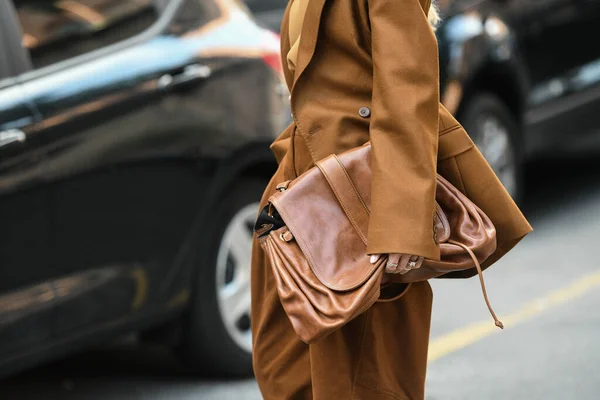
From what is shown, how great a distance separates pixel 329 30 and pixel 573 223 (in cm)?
479

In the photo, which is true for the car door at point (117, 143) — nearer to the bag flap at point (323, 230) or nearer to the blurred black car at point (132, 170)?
the blurred black car at point (132, 170)

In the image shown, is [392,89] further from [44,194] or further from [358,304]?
[44,194]

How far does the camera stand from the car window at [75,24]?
417cm

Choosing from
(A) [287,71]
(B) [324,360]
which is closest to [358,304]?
(B) [324,360]

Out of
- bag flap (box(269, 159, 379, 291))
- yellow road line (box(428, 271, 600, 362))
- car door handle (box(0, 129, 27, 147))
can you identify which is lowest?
yellow road line (box(428, 271, 600, 362))

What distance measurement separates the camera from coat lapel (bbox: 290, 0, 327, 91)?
2.73 meters

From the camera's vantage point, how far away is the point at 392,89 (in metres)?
2.61

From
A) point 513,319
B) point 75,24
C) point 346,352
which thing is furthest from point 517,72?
point 346,352

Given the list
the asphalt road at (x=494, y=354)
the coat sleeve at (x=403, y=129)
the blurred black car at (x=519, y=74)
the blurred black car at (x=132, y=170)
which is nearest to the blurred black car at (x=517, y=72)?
the blurred black car at (x=519, y=74)

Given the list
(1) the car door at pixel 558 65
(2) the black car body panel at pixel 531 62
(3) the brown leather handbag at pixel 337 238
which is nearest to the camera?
(3) the brown leather handbag at pixel 337 238

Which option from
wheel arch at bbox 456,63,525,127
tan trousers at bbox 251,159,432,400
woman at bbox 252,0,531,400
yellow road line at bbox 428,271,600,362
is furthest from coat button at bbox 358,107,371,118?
wheel arch at bbox 456,63,525,127

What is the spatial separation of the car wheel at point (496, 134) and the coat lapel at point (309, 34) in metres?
4.14

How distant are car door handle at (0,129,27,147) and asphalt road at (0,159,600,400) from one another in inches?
50.3

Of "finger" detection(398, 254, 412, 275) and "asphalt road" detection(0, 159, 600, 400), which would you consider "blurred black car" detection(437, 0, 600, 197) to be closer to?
"asphalt road" detection(0, 159, 600, 400)
